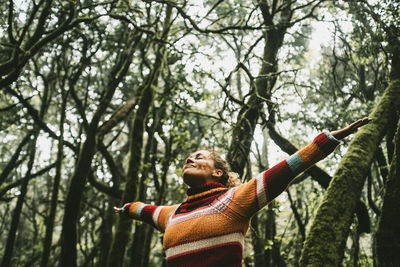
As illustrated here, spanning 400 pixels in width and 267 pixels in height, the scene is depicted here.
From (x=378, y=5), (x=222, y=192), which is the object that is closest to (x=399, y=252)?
(x=222, y=192)

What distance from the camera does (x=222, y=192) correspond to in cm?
211

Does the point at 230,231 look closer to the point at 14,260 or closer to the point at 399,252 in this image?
the point at 399,252

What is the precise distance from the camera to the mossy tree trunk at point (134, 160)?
416 cm

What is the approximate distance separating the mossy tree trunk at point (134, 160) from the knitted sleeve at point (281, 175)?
9.06 feet

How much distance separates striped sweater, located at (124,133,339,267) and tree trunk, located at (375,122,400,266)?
204cm

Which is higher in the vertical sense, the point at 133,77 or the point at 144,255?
the point at 133,77

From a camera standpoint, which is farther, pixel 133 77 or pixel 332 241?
pixel 133 77

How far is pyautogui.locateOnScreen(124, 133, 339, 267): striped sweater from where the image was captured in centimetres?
174

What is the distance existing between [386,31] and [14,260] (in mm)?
15205

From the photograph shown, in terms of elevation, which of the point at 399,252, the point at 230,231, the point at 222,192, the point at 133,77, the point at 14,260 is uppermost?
the point at 133,77

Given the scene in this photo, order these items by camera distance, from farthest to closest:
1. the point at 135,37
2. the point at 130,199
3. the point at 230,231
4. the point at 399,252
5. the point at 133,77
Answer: the point at 133,77 < the point at 135,37 < the point at 130,199 < the point at 399,252 < the point at 230,231

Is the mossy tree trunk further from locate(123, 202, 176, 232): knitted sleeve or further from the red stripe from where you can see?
the red stripe

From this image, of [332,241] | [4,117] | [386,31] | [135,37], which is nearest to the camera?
[332,241]

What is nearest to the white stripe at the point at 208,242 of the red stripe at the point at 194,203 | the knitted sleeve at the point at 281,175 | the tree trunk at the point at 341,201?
the knitted sleeve at the point at 281,175
